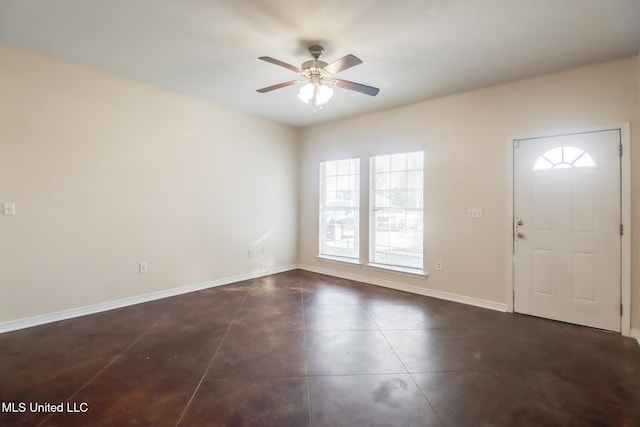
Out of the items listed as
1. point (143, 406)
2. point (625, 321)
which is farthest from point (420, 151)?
point (143, 406)

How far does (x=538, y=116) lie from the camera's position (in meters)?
3.37

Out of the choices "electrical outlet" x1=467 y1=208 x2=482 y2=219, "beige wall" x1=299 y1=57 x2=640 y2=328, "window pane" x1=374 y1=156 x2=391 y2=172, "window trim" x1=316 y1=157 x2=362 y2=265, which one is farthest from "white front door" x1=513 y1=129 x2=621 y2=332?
"window trim" x1=316 y1=157 x2=362 y2=265

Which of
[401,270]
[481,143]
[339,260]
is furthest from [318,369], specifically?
[481,143]

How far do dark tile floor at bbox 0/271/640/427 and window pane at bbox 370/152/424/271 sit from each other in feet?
3.76

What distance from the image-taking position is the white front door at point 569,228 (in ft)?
9.84

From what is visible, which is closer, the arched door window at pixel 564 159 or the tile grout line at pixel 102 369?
the tile grout line at pixel 102 369

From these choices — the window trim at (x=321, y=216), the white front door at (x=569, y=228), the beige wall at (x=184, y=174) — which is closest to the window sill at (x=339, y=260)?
the window trim at (x=321, y=216)

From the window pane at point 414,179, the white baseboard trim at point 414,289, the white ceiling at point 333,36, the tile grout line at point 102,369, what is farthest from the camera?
the window pane at point 414,179

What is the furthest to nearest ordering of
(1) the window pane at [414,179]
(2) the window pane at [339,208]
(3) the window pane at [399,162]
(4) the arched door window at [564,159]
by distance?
(2) the window pane at [339,208] → (3) the window pane at [399,162] → (1) the window pane at [414,179] → (4) the arched door window at [564,159]

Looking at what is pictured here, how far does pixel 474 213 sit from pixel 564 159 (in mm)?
1076

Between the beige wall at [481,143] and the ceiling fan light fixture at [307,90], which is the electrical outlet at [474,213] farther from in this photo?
the ceiling fan light fixture at [307,90]

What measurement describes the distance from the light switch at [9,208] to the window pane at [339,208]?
4.03 metres

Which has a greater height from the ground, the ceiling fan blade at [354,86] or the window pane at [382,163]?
the ceiling fan blade at [354,86]

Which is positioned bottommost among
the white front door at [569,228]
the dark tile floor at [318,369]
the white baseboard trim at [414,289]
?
the dark tile floor at [318,369]
